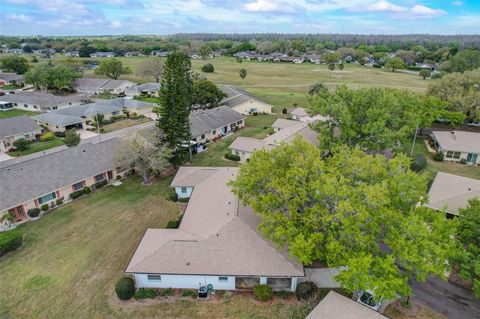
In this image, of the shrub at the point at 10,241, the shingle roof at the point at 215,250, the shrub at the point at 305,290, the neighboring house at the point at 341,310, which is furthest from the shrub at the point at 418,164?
the shrub at the point at 10,241

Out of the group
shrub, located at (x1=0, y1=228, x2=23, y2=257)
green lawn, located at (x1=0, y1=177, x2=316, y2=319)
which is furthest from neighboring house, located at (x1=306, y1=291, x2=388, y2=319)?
shrub, located at (x1=0, y1=228, x2=23, y2=257)

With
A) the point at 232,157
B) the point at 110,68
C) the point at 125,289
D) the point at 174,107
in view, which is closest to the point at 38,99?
the point at 110,68

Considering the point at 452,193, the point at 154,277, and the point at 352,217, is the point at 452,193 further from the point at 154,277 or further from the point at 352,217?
the point at 154,277

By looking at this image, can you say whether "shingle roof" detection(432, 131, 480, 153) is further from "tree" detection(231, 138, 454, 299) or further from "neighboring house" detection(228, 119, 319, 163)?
"tree" detection(231, 138, 454, 299)

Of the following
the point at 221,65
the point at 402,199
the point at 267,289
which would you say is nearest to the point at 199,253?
the point at 267,289

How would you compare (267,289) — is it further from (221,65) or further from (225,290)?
(221,65)

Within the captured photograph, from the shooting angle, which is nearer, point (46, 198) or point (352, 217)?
point (352, 217)
